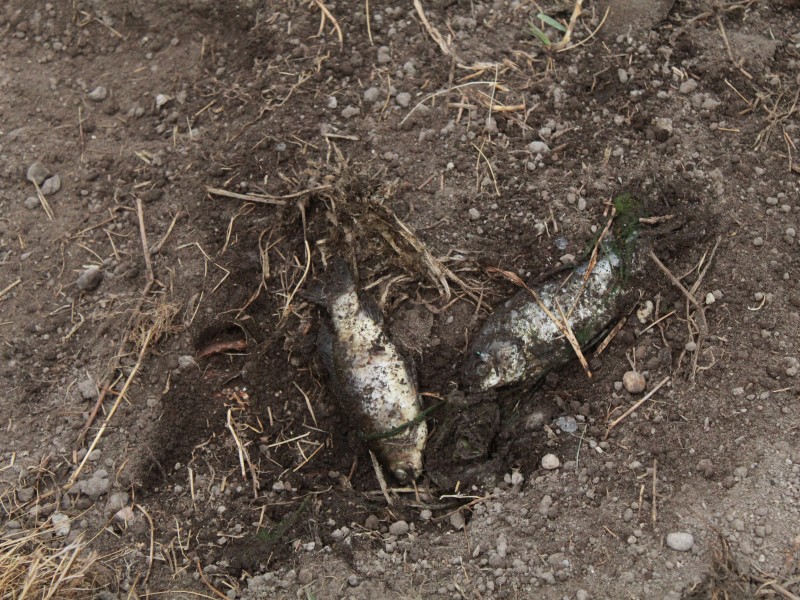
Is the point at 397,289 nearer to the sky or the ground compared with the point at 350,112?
nearer to the ground

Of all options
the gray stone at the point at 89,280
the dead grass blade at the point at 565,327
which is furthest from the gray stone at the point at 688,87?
the gray stone at the point at 89,280

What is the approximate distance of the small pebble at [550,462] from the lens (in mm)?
2820

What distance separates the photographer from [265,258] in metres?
3.19

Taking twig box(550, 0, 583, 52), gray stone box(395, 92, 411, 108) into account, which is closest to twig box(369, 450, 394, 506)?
gray stone box(395, 92, 411, 108)

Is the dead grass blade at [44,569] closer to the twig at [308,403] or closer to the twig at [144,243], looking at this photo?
the twig at [308,403]

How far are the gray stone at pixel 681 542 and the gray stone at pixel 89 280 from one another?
244cm

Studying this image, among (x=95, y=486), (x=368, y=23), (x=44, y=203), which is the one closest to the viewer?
(x=95, y=486)

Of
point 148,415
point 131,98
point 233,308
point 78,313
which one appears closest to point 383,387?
point 233,308

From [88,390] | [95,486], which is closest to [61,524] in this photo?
[95,486]

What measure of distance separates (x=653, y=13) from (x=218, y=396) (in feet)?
8.34

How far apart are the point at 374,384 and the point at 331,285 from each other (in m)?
0.45

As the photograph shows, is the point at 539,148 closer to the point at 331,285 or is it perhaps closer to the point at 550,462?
the point at 331,285

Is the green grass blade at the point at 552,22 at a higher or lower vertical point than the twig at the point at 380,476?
higher

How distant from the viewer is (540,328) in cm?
299
